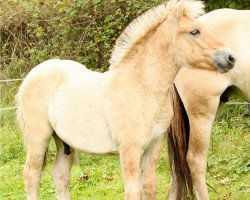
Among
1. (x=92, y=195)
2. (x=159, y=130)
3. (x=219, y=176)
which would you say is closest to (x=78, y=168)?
(x=92, y=195)

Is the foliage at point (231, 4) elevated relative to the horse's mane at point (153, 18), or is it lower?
lower

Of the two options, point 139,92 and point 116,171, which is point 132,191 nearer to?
point 139,92

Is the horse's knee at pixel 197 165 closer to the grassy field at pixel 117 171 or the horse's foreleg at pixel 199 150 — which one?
the horse's foreleg at pixel 199 150

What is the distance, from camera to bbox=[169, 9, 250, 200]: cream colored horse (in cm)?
530

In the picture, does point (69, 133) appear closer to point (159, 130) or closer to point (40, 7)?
point (159, 130)

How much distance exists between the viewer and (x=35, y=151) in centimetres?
488

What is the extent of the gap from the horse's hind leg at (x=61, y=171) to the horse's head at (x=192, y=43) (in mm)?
1387

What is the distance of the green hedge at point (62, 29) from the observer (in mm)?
9977

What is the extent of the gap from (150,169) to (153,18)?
1.11 meters

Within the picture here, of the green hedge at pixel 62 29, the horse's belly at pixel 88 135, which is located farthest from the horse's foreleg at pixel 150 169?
the green hedge at pixel 62 29

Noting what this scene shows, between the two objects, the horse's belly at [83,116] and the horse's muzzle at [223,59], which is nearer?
the horse's muzzle at [223,59]

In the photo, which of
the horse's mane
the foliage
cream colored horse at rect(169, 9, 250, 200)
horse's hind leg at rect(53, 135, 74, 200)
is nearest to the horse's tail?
cream colored horse at rect(169, 9, 250, 200)

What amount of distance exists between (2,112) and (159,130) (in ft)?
16.9

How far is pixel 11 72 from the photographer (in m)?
11.2
